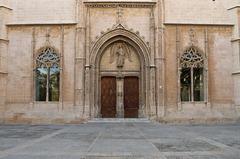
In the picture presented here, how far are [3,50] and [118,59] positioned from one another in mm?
7247

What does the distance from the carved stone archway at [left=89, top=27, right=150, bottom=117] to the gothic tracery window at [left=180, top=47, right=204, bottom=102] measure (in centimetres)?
233

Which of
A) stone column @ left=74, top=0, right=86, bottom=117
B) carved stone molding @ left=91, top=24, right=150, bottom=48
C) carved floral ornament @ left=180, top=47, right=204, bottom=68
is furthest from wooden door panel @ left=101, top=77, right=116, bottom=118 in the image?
carved floral ornament @ left=180, top=47, right=204, bottom=68

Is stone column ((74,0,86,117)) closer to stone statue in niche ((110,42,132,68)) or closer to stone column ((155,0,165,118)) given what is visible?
stone statue in niche ((110,42,132,68))

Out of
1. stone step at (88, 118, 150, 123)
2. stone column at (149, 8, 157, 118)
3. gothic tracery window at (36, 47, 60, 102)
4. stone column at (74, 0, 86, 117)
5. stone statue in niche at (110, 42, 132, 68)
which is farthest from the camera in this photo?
stone statue in niche at (110, 42, 132, 68)

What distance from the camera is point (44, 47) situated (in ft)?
67.3

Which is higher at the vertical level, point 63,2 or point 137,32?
point 63,2

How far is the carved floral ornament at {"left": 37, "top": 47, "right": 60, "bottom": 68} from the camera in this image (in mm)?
20441

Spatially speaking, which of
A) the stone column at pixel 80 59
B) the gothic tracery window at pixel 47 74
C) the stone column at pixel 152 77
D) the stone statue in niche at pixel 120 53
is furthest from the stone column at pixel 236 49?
the gothic tracery window at pixel 47 74

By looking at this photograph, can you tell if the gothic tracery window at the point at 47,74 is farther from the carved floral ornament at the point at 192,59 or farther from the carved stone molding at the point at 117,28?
the carved floral ornament at the point at 192,59

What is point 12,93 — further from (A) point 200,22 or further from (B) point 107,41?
(A) point 200,22

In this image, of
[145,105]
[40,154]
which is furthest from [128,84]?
[40,154]

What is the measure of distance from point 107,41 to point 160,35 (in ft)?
11.1

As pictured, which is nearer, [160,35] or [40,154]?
[40,154]

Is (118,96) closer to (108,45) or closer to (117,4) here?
(108,45)
